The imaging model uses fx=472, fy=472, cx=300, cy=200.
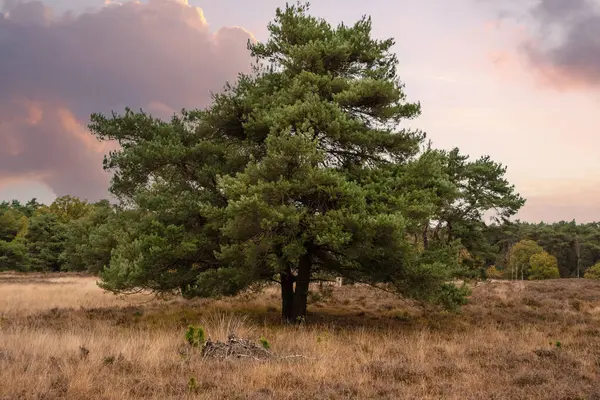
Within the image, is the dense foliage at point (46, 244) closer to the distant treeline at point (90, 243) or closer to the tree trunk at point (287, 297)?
the distant treeline at point (90, 243)

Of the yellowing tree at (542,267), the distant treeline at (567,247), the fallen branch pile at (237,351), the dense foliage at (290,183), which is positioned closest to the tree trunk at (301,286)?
the dense foliage at (290,183)

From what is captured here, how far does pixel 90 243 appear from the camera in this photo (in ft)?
117

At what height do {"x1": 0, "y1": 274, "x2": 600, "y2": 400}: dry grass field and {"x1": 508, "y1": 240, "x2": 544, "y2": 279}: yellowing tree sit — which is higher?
{"x1": 508, "y1": 240, "x2": 544, "y2": 279}: yellowing tree

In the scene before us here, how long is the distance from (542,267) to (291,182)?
75.6m

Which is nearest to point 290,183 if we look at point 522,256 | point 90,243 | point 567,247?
point 90,243

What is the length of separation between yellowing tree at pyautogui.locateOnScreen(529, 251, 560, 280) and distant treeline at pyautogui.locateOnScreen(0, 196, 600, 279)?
236 cm

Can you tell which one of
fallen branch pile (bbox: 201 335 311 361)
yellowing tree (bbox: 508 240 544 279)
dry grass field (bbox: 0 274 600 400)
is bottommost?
dry grass field (bbox: 0 274 600 400)

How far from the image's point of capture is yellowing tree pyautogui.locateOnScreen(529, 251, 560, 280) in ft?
248

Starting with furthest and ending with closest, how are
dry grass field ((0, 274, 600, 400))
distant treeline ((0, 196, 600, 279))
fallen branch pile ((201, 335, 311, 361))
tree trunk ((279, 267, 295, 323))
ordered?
distant treeline ((0, 196, 600, 279)) < tree trunk ((279, 267, 295, 323)) < fallen branch pile ((201, 335, 311, 361)) < dry grass field ((0, 274, 600, 400))

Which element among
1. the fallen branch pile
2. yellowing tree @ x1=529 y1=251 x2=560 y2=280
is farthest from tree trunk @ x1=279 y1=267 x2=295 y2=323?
yellowing tree @ x1=529 y1=251 x2=560 y2=280

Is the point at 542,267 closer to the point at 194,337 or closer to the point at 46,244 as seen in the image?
the point at 46,244

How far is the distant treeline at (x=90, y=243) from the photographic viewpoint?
37.1m

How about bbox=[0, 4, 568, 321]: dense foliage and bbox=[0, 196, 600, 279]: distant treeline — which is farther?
bbox=[0, 196, 600, 279]: distant treeline

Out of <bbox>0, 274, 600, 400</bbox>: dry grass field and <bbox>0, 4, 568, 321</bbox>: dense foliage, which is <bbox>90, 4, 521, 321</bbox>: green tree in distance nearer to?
<bbox>0, 4, 568, 321</bbox>: dense foliage
